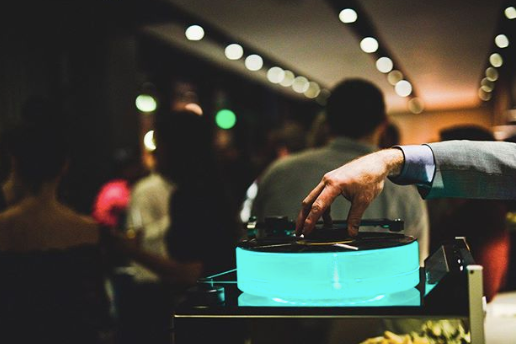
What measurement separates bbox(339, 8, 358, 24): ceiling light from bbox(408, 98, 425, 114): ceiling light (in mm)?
9458

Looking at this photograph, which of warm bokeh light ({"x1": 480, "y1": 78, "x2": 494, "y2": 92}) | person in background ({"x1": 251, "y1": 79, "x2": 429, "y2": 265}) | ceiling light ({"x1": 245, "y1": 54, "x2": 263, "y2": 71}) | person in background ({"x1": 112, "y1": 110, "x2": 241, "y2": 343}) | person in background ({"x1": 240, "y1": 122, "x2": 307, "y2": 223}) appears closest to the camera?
person in background ({"x1": 251, "y1": 79, "x2": 429, "y2": 265})

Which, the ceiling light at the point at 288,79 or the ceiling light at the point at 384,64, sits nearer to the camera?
the ceiling light at the point at 384,64

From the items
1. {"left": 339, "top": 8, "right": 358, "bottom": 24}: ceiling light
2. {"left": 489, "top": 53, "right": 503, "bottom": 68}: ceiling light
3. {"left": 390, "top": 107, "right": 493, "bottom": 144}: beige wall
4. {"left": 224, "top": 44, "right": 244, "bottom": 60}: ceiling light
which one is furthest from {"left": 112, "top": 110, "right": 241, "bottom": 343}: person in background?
{"left": 390, "top": 107, "right": 493, "bottom": 144}: beige wall

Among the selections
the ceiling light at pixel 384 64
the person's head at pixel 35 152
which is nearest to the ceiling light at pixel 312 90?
A: the ceiling light at pixel 384 64

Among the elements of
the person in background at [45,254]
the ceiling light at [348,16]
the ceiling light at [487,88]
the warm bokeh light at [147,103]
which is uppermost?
the ceiling light at [487,88]

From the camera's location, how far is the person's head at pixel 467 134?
2.46m

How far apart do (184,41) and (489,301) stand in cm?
667

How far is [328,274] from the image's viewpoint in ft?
2.97

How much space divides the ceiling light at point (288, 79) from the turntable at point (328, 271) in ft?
33.2

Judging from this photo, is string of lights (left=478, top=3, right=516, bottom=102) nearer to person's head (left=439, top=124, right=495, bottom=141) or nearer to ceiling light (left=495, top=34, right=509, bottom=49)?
ceiling light (left=495, top=34, right=509, bottom=49)

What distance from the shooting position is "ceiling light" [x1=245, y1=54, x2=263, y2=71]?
9404 millimetres

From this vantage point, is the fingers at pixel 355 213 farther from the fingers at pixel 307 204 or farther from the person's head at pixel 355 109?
the person's head at pixel 355 109

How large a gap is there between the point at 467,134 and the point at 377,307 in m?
1.78

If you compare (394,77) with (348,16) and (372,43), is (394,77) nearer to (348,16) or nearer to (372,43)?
(372,43)
